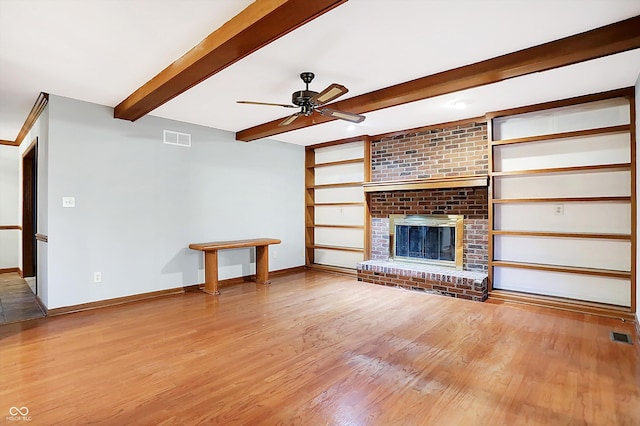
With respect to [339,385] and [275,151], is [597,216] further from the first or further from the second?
[275,151]

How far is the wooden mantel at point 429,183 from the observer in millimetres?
4367

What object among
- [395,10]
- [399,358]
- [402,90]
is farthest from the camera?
[402,90]

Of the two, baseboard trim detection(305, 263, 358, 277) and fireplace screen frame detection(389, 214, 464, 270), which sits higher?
fireplace screen frame detection(389, 214, 464, 270)

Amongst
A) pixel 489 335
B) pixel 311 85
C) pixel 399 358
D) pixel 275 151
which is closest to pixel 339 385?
pixel 399 358

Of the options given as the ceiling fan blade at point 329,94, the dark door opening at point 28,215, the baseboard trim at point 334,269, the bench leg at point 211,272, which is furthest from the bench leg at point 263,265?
the dark door opening at point 28,215

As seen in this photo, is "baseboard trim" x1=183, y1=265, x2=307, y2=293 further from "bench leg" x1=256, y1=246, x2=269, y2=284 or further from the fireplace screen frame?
the fireplace screen frame

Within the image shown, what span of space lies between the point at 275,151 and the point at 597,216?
4.62m

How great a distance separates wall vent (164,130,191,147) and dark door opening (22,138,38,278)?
8.37ft

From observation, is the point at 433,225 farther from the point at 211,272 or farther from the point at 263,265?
the point at 211,272

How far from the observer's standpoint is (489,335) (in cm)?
310

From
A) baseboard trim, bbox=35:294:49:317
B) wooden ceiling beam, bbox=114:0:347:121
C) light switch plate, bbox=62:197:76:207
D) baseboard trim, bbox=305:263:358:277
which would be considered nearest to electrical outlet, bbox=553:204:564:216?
baseboard trim, bbox=305:263:358:277

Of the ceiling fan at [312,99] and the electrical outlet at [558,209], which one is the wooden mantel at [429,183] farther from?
the ceiling fan at [312,99]

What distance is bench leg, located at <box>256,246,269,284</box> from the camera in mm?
5289

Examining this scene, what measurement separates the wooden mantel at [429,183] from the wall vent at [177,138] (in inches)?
109
